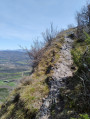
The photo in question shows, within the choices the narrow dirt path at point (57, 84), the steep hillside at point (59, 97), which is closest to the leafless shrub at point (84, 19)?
the narrow dirt path at point (57, 84)

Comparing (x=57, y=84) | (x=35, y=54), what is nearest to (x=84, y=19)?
(x=35, y=54)

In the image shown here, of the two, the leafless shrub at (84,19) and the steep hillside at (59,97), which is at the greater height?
the leafless shrub at (84,19)

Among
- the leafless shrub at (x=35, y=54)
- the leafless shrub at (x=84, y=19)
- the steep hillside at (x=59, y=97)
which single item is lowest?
the steep hillside at (x=59, y=97)

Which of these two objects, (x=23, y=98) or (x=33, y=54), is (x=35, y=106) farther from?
(x=33, y=54)

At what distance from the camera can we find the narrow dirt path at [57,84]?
316cm

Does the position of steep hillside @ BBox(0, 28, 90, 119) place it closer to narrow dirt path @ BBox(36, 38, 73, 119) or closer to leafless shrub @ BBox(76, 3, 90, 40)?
narrow dirt path @ BBox(36, 38, 73, 119)

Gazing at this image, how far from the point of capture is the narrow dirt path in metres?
3.16

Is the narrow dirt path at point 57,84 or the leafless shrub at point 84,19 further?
the leafless shrub at point 84,19

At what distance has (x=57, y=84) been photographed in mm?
4402

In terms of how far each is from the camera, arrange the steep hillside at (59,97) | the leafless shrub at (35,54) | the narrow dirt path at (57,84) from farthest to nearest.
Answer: the leafless shrub at (35,54) < the narrow dirt path at (57,84) < the steep hillside at (59,97)

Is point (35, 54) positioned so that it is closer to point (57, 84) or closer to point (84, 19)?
point (57, 84)

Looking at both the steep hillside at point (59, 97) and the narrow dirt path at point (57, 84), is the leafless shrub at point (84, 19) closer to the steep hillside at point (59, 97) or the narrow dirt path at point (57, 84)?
Answer: the narrow dirt path at point (57, 84)

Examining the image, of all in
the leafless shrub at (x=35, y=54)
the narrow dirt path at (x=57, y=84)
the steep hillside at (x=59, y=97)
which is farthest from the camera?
the leafless shrub at (x=35, y=54)

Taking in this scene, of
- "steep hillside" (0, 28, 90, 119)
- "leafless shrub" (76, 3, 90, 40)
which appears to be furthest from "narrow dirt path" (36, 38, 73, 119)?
"leafless shrub" (76, 3, 90, 40)
